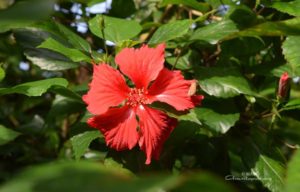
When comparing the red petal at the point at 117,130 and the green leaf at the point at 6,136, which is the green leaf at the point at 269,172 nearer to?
the red petal at the point at 117,130

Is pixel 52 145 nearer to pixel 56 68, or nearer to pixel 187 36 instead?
pixel 56 68

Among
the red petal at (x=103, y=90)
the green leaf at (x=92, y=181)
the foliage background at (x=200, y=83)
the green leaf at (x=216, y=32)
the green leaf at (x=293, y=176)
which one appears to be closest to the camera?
the green leaf at (x=92, y=181)

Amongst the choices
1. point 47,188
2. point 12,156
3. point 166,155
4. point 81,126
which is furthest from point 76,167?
point 12,156

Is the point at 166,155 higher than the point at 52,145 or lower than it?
higher

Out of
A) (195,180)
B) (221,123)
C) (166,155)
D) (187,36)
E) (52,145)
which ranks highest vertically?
(195,180)

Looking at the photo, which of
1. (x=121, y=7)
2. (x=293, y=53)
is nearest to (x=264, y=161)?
(x=293, y=53)

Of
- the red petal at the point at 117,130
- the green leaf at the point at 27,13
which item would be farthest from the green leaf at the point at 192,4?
the green leaf at the point at 27,13

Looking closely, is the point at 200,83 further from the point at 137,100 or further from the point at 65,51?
the point at 65,51
